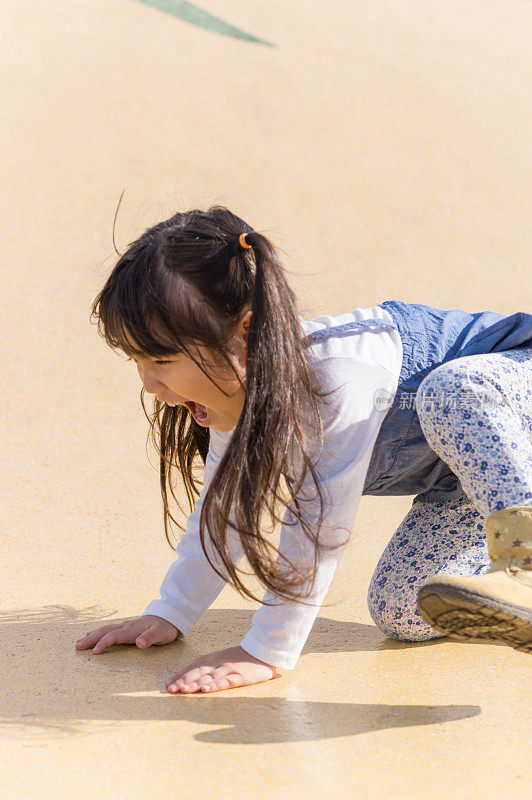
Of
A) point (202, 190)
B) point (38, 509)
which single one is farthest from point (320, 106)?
point (38, 509)

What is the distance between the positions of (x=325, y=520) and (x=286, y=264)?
5.42ft

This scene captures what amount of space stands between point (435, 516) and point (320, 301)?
1518 mm

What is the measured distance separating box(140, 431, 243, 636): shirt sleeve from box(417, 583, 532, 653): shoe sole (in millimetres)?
423

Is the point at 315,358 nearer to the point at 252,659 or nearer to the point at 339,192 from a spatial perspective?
the point at 252,659

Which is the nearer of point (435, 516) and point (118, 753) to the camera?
point (118, 753)

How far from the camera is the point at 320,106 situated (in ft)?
11.6

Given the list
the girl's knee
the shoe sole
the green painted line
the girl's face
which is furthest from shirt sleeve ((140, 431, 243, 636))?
the green painted line

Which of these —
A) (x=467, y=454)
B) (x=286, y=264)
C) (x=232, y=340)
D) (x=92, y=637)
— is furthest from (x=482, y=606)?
(x=286, y=264)

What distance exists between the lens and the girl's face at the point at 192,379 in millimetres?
1070

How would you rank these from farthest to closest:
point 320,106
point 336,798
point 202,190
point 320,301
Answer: point 320,106 < point 202,190 < point 320,301 < point 336,798

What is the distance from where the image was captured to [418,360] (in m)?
1.19

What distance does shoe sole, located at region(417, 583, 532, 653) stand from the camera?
2.63 ft

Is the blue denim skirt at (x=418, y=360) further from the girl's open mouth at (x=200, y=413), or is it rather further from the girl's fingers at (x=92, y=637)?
the girl's fingers at (x=92, y=637)

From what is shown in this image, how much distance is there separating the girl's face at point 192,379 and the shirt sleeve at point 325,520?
127mm
